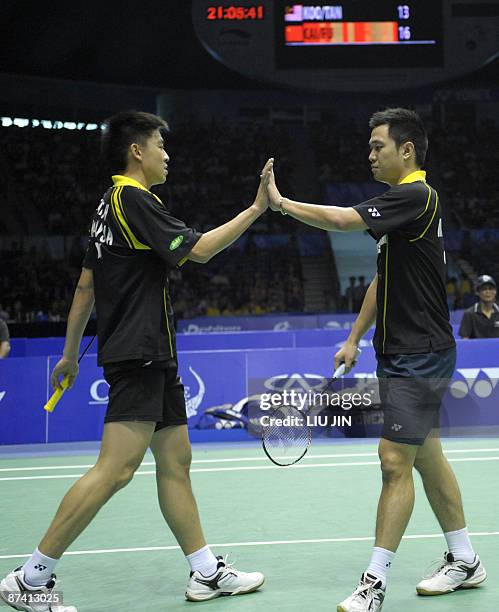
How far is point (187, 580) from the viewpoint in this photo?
395 centimetres

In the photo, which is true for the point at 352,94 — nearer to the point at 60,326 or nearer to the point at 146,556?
the point at 60,326

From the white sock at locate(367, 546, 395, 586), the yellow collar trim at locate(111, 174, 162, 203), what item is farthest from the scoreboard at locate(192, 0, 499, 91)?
the white sock at locate(367, 546, 395, 586)

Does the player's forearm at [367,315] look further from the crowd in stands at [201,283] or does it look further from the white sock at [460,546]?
the crowd in stands at [201,283]

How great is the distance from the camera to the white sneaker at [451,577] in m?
3.65

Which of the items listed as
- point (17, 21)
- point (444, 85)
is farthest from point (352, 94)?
point (17, 21)

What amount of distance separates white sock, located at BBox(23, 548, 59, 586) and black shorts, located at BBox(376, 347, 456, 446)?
51.4 inches

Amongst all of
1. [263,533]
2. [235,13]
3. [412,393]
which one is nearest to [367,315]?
[412,393]

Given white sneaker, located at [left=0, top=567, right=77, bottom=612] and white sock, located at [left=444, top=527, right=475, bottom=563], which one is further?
white sock, located at [left=444, top=527, right=475, bottom=563]

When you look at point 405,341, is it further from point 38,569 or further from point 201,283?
point 201,283

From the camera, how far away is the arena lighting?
23750 mm

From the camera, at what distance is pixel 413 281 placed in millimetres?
3562

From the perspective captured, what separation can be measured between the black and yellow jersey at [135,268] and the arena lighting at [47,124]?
21.3 m

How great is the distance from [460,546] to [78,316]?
1.78 meters

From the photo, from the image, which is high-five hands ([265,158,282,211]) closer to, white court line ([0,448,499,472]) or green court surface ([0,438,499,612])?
green court surface ([0,438,499,612])
